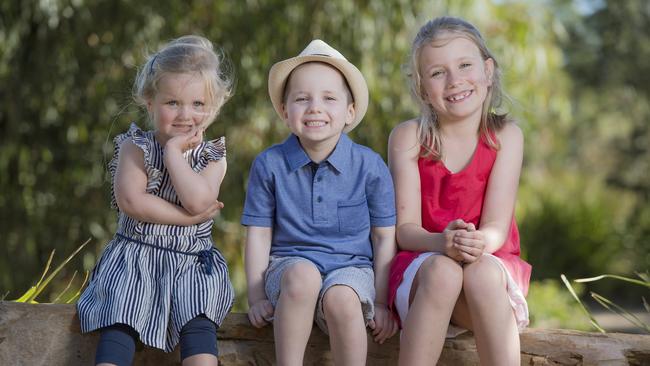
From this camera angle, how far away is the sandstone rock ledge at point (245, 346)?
2.67 meters

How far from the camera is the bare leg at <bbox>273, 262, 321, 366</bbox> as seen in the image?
244 centimetres

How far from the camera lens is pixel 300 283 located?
2.45 metres

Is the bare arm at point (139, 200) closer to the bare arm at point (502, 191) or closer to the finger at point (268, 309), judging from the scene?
the finger at point (268, 309)

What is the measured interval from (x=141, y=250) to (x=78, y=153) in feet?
9.73

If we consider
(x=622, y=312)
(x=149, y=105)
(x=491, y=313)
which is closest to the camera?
(x=491, y=313)

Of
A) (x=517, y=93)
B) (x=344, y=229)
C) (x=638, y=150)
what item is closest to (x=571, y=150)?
(x=638, y=150)

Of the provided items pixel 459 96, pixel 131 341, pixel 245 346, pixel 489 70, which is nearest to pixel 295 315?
pixel 245 346

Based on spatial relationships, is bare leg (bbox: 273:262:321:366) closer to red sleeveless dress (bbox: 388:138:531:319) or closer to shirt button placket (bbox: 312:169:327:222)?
shirt button placket (bbox: 312:169:327:222)

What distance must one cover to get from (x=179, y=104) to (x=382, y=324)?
0.85 metres

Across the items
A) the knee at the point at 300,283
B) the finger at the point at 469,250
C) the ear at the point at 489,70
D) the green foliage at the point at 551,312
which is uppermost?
the ear at the point at 489,70

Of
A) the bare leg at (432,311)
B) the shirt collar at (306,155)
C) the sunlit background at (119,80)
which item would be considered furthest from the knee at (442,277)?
the sunlit background at (119,80)

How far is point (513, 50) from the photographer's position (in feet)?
18.7

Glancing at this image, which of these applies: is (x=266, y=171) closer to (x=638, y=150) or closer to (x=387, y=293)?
(x=387, y=293)

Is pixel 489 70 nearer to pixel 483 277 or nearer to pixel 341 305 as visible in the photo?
pixel 483 277
